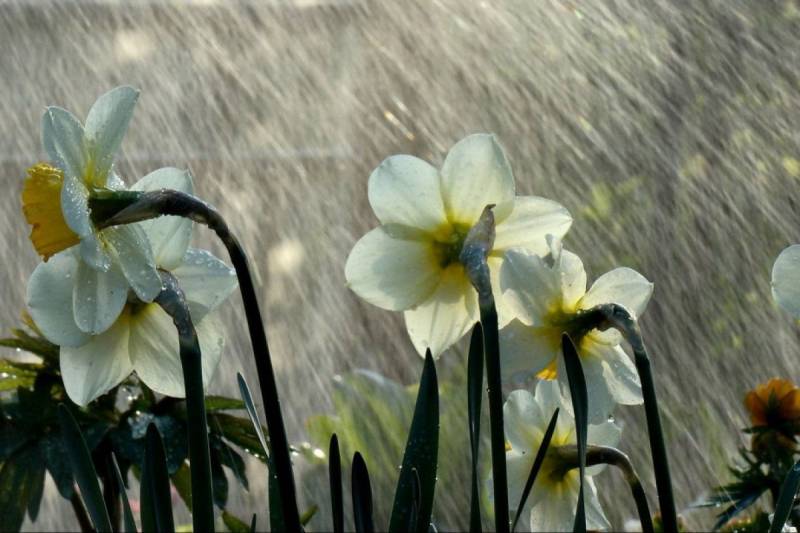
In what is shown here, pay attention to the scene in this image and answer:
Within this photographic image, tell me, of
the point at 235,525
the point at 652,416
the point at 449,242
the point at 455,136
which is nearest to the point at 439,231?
the point at 449,242

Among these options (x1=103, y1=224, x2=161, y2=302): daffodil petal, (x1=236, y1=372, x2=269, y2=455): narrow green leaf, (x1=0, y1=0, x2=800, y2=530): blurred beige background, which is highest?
(x1=0, y1=0, x2=800, y2=530): blurred beige background

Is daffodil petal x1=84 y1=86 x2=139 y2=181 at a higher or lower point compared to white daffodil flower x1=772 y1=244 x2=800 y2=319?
higher

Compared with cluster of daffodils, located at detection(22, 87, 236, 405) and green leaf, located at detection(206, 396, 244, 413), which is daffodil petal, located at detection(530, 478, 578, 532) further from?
green leaf, located at detection(206, 396, 244, 413)

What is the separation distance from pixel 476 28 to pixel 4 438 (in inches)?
100

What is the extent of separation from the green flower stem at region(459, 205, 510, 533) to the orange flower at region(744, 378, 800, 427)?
55cm

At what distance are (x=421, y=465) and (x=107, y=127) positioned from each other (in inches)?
6.4

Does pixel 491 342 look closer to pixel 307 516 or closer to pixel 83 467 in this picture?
pixel 83 467

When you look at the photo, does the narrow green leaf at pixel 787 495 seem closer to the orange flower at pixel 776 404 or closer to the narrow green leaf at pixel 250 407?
the narrow green leaf at pixel 250 407

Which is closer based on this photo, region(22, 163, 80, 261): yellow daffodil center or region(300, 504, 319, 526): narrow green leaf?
region(22, 163, 80, 261): yellow daffodil center

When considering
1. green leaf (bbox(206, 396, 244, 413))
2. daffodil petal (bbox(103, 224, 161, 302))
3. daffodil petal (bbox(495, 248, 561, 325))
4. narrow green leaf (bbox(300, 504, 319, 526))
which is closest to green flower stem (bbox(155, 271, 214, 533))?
daffodil petal (bbox(103, 224, 161, 302))

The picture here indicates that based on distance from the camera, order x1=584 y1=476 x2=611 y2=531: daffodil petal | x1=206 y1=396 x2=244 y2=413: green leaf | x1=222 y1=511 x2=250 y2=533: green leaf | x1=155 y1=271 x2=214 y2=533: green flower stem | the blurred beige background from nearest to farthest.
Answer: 1. x1=155 y1=271 x2=214 y2=533: green flower stem
2. x1=584 y1=476 x2=611 y2=531: daffodil petal
3. x1=222 y1=511 x2=250 y2=533: green leaf
4. x1=206 y1=396 x2=244 y2=413: green leaf
5. the blurred beige background

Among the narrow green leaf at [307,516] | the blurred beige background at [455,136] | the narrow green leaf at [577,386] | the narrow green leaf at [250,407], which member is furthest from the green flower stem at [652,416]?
the blurred beige background at [455,136]

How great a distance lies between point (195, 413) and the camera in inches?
14.7

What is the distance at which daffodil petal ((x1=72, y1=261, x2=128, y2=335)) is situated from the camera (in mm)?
386
